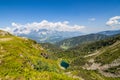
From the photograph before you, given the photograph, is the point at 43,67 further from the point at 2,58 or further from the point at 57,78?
the point at 57,78

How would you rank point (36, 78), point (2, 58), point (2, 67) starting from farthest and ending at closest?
point (2, 58) → point (2, 67) → point (36, 78)

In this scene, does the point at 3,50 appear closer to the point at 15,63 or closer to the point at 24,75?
the point at 15,63

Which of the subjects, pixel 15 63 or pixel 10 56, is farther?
pixel 10 56

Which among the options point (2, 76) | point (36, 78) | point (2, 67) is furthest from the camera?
point (2, 67)

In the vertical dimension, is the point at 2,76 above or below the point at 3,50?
below

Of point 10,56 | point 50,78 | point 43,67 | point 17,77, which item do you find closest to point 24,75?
point 17,77

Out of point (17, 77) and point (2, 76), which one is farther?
point (2, 76)

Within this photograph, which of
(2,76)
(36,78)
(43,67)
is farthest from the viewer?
(43,67)

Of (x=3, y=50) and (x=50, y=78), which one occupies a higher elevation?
(x=3, y=50)

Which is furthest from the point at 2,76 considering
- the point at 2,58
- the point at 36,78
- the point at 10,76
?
the point at 2,58
